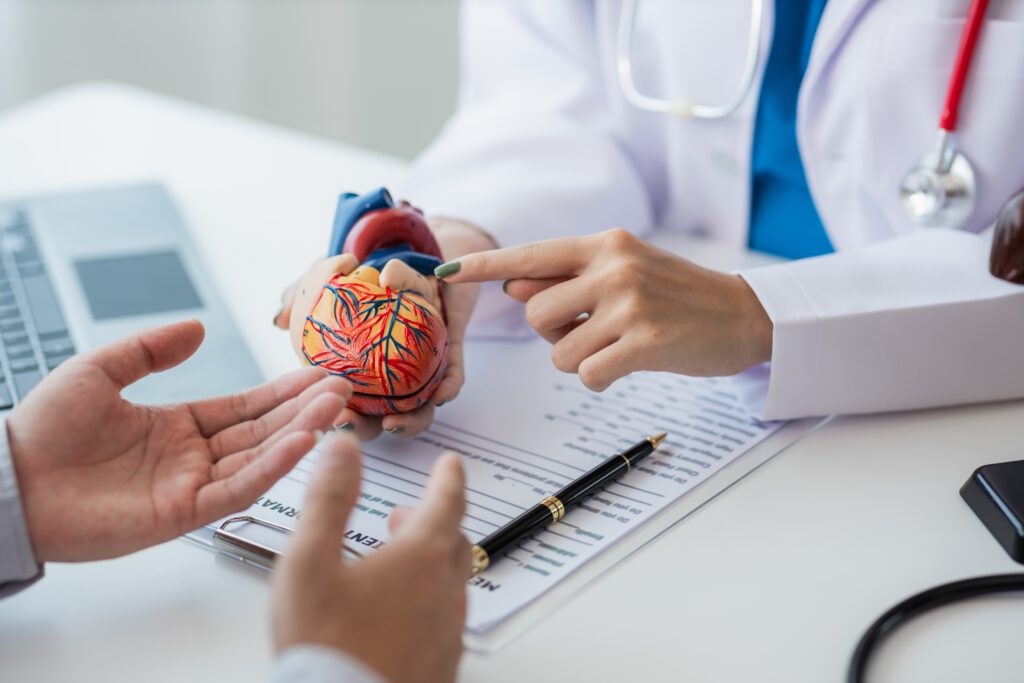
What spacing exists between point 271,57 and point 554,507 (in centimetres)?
203

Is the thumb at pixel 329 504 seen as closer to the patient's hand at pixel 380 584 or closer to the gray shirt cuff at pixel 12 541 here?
the patient's hand at pixel 380 584

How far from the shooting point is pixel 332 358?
662 mm

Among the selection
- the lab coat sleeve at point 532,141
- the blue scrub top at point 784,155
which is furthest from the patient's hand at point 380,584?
the blue scrub top at point 784,155

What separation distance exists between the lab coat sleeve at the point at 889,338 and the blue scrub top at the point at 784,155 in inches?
9.3

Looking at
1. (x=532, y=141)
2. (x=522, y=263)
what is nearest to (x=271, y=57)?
(x=532, y=141)

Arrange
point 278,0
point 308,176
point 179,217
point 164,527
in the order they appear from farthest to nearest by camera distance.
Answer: point 278,0
point 308,176
point 179,217
point 164,527

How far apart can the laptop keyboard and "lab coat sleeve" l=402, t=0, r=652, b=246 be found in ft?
1.18

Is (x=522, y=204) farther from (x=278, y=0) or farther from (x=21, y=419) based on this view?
(x=278, y=0)

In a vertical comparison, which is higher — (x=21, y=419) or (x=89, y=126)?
(x=89, y=126)

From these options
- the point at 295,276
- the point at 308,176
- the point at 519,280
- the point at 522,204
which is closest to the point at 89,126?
the point at 308,176

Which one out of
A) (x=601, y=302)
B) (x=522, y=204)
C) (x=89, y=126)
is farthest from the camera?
(x=89, y=126)

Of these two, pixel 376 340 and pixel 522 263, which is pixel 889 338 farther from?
pixel 376 340

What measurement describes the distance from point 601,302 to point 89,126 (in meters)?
0.98

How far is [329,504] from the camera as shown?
0.47 meters
